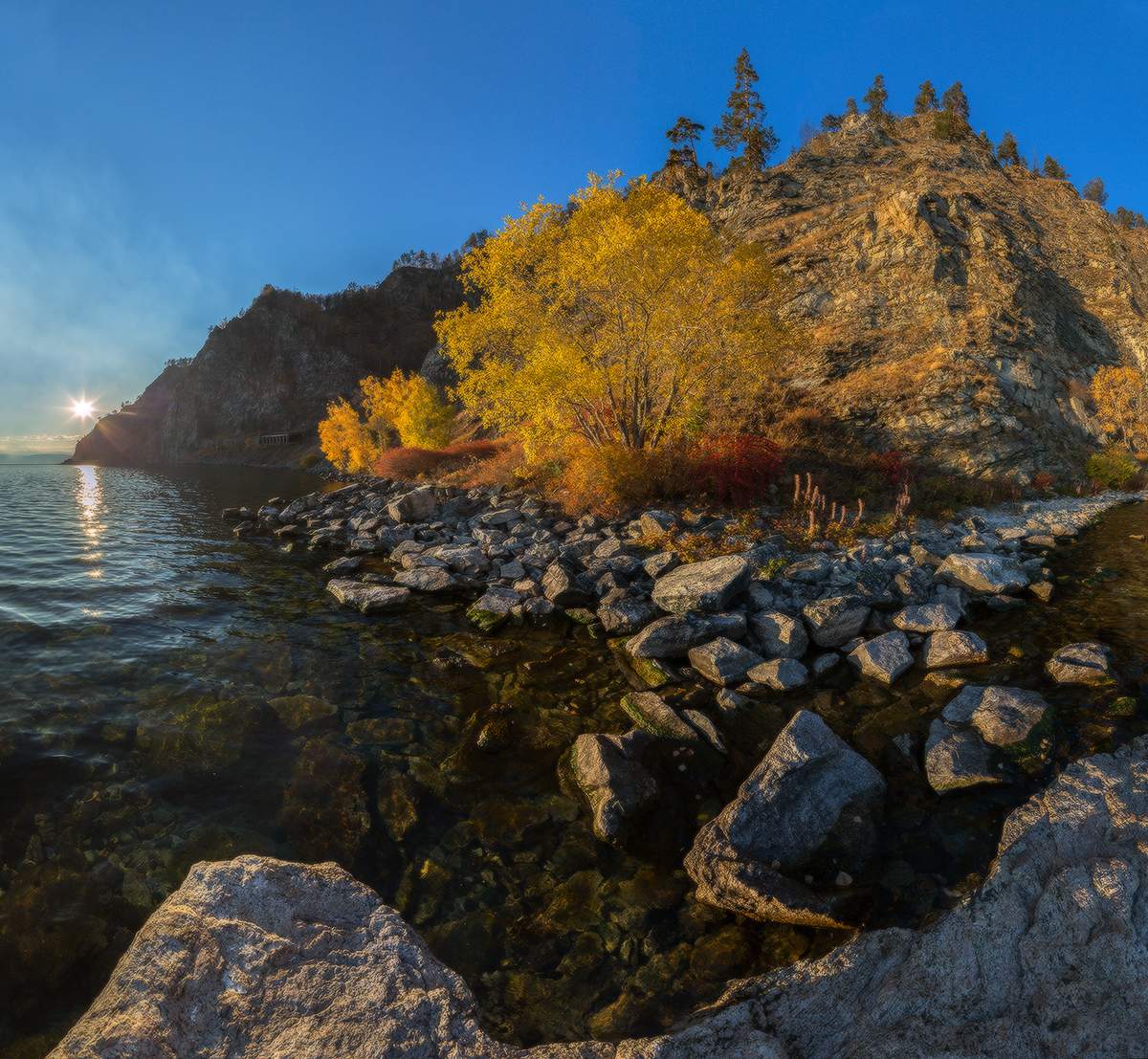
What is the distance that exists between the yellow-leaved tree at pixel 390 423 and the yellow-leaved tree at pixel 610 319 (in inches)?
798

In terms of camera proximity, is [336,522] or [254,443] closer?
[336,522]

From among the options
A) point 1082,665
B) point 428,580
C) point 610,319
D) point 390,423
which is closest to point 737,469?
point 610,319

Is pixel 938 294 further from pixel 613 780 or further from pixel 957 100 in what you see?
pixel 957 100

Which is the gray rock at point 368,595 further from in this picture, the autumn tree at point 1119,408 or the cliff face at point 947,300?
the autumn tree at point 1119,408

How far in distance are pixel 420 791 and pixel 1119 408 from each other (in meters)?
44.4

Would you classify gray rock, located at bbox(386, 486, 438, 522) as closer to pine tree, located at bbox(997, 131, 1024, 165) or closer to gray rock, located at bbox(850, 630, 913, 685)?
gray rock, located at bbox(850, 630, 913, 685)

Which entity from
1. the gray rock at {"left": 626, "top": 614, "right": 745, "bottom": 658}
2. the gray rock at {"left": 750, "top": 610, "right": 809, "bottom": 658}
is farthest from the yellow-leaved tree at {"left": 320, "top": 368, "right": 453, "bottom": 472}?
the gray rock at {"left": 750, "top": 610, "right": 809, "bottom": 658}

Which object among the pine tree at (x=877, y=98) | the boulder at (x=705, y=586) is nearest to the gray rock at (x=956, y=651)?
the boulder at (x=705, y=586)

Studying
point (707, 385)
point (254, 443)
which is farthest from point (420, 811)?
point (254, 443)

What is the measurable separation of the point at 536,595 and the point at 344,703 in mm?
4934

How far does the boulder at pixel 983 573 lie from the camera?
36.9ft

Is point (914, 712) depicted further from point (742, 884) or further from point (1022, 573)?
point (1022, 573)

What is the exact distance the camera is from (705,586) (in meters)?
10.2

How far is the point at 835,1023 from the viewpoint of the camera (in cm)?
304
